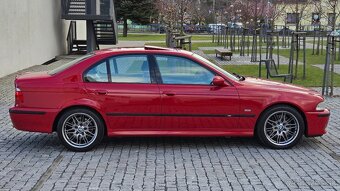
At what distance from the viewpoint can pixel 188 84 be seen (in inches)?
277

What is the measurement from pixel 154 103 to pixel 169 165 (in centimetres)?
99

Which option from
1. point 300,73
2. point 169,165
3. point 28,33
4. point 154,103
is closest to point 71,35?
point 28,33

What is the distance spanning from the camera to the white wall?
16.9 meters

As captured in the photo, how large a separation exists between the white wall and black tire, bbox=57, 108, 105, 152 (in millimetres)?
10151

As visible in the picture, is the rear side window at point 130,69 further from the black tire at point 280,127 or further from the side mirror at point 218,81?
the black tire at point 280,127

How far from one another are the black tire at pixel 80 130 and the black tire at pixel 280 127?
225cm

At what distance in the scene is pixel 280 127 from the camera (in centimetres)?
714

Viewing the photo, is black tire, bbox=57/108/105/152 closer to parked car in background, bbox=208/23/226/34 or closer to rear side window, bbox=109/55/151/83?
rear side window, bbox=109/55/151/83

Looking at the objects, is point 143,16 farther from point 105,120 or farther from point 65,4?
point 105,120

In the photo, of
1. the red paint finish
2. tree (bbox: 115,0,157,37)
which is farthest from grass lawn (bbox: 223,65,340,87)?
tree (bbox: 115,0,157,37)

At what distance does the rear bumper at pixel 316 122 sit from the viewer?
7.12 metres

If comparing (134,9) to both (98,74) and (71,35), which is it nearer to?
(71,35)

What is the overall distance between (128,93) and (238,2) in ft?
154

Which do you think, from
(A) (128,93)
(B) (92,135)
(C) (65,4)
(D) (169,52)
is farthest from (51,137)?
(C) (65,4)
